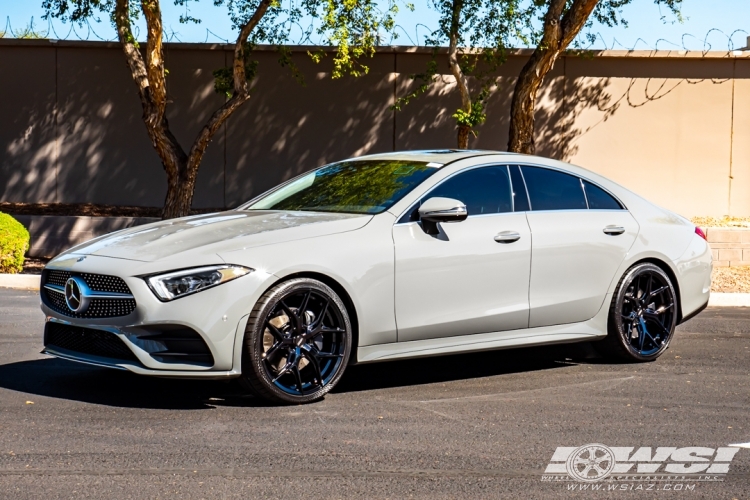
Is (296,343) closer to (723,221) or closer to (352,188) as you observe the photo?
(352,188)

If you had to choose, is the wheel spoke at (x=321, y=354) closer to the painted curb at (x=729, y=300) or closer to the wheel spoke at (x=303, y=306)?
the wheel spoke at (x=303, y=306)

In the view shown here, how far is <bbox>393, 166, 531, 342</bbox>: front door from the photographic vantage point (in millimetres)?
6547

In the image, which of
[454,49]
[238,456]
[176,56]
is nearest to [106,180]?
[176,56]

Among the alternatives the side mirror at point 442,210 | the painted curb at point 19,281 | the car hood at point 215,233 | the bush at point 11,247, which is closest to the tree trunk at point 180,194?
the bush at point 11,247

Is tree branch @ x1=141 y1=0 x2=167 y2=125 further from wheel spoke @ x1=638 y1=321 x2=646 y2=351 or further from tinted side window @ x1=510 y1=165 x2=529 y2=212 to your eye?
wheel spoke @ x1=638 y1=321 x2=646 y2=351

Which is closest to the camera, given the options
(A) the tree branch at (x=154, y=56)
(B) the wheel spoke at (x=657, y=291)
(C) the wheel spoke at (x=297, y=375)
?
(C) the wheel spoke at (x=297, y=375)

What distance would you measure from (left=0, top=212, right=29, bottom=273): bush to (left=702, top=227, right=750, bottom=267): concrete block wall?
9.20 metres

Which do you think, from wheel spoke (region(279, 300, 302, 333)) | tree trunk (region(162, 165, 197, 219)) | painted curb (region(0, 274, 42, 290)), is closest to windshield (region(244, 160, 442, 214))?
wheel spoke (region(279, 300, 302, 333))

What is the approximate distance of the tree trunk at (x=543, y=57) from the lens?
14703 mm

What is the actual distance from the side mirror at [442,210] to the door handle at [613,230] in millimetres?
1471

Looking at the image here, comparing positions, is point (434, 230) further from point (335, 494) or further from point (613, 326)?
point (335, 494)

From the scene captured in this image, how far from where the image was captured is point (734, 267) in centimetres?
1440

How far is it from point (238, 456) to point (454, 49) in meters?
11.9

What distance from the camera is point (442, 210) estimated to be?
655 cm
